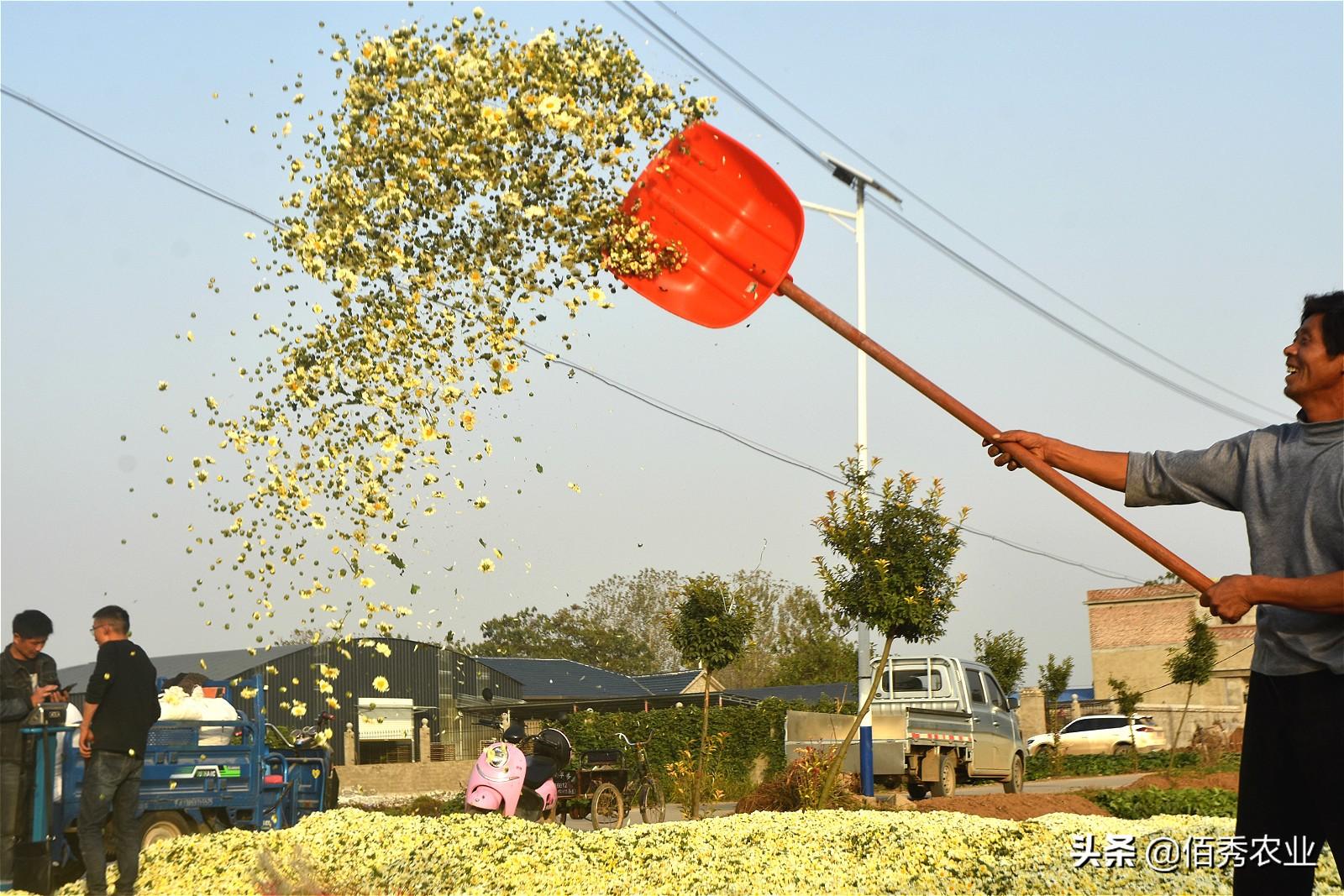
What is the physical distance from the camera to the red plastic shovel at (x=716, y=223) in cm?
579

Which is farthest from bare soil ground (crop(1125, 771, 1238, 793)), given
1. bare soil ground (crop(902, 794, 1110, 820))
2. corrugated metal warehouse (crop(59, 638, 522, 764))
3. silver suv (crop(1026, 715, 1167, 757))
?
corrugated metal warehouse (crop(59, 638, 522, 764))

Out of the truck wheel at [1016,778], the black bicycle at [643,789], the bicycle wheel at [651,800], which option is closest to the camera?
the black bicycle at [643,789]

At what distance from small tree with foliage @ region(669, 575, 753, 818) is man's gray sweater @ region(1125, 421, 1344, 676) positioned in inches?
472

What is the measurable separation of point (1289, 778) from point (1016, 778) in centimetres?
1501

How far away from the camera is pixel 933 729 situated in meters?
14.8

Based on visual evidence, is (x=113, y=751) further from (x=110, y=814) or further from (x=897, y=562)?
(x=897, y=562)

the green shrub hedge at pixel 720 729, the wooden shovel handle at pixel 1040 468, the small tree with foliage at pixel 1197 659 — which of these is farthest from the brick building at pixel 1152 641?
the wooden shovel handle at pixel 1040 468

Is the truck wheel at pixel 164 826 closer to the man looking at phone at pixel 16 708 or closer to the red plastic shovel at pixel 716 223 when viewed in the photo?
the man looking at phone at pixel 16 708

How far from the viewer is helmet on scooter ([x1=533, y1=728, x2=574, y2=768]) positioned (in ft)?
37.2

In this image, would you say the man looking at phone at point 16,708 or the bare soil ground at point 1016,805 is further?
the bare soil ground at point 1016,805

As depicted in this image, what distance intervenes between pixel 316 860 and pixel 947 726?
9.73 m

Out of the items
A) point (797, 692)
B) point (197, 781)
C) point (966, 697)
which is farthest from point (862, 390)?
point (797, 692)

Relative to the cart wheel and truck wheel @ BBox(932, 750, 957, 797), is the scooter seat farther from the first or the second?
truck wheel @ BBox(932, 750, 957, 797)

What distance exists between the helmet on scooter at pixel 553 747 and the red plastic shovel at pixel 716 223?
6328 millimetres
